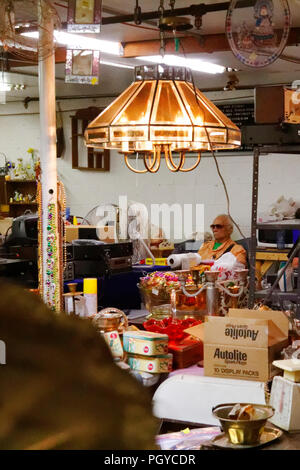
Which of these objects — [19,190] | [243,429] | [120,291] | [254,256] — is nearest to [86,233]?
[120,291]

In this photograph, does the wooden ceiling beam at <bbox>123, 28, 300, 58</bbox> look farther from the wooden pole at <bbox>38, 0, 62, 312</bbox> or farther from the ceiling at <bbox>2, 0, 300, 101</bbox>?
the wooden pole at <bbox>38, 0, 62, 312</bbox>

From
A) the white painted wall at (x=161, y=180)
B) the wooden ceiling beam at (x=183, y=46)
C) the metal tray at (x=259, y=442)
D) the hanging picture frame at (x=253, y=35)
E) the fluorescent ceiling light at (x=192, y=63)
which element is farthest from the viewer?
the white painted wall at (x=161, y=180)

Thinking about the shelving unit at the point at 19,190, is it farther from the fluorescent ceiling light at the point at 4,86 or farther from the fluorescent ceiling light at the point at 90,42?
the fluorescent ceiling light at the point at 90,42

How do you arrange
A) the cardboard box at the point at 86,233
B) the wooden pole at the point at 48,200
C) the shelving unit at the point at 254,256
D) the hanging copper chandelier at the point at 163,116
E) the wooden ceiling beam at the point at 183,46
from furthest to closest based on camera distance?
the wooden ceiling beam at the point at 183,46 → the cardboard box at the point at 86,233 → the wooden pole at the point at 48,200 → the shelving unit at the point at 254,256 → the hanging copper chandelier at the point at 163,116

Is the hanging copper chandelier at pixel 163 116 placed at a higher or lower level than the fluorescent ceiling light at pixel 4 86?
lower

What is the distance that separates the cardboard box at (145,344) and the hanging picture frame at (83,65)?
2.02 meters

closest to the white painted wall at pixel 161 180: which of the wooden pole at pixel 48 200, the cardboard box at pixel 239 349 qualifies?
the wooden pole at pixel 48 200

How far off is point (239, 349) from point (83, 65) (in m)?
2.33

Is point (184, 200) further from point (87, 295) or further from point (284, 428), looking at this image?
point (284, 428)

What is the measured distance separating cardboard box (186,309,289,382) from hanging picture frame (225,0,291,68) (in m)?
1.76

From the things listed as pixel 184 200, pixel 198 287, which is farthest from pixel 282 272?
pixel 184 200

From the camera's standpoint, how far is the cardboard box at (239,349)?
237 centimetres
